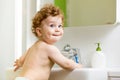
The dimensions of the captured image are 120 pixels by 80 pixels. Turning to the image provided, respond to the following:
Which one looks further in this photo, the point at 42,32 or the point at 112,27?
the point at 112,27

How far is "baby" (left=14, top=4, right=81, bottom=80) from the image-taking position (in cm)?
110

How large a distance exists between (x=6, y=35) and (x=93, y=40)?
0.69m

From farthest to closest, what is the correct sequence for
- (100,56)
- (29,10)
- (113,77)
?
1. (29,10)
2. (100,56)
3. (113,77)

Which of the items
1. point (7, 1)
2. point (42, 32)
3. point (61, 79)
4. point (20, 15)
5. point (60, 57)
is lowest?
point (61, 79)

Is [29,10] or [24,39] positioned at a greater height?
[29,10]

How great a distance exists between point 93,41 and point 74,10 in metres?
0.25

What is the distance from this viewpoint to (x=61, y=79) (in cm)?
110

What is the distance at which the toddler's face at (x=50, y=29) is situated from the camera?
3.77 feet

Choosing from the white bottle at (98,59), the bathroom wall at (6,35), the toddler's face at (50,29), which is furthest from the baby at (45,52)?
the bathroom wall at (6,35)

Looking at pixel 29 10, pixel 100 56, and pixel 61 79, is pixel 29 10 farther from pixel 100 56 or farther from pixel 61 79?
pixel 61 79

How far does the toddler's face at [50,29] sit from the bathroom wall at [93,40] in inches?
16.5

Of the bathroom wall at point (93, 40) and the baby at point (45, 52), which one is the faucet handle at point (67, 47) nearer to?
the bathroom wall at point (93, 40)

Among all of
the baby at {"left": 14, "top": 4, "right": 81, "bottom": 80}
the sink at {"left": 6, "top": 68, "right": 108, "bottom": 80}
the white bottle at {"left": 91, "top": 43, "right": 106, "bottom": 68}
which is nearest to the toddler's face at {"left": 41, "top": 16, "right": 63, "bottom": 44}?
the baby at {"left": 14, "top": 4, "right": 81, "bottom": 80}

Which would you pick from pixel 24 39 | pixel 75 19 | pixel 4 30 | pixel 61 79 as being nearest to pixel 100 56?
pixel 75 19
